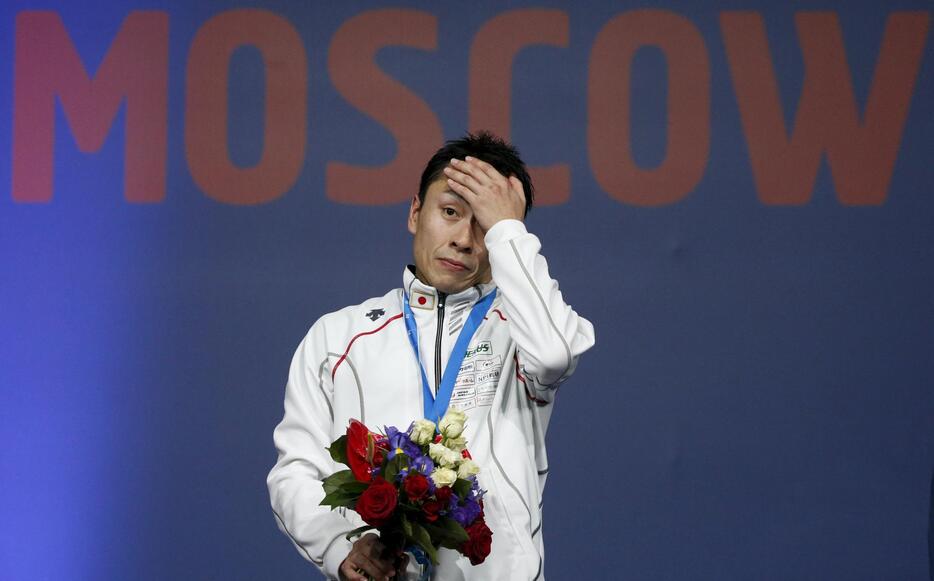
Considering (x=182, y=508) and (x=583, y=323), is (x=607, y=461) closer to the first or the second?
(x=182, y=508)

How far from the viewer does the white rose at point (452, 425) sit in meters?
1.86

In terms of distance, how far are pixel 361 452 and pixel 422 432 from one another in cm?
10

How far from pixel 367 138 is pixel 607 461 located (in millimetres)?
1291

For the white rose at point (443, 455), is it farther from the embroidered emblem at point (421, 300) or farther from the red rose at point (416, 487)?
the embroidered emblem at point (421, 300)

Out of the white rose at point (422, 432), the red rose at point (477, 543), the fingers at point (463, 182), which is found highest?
the fingers at point (463, 182)

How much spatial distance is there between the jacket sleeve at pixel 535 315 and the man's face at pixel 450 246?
134mm

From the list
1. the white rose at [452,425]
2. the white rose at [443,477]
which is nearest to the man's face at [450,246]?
the white rose at [452,425]

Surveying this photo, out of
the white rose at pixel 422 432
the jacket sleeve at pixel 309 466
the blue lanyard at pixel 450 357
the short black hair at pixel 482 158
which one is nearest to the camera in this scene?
the white rose at pixel 422 432

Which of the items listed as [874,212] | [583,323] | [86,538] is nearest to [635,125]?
[874,212]

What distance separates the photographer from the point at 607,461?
3.67 metres

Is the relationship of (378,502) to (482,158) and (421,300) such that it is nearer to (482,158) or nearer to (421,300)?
(421,300)

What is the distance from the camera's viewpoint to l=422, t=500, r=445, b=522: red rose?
5.86ft

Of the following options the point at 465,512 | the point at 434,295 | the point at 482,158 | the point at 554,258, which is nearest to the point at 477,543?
the point at 465,512

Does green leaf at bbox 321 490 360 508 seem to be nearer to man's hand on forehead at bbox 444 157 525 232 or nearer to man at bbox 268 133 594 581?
man at bbox 268 133 594 581
